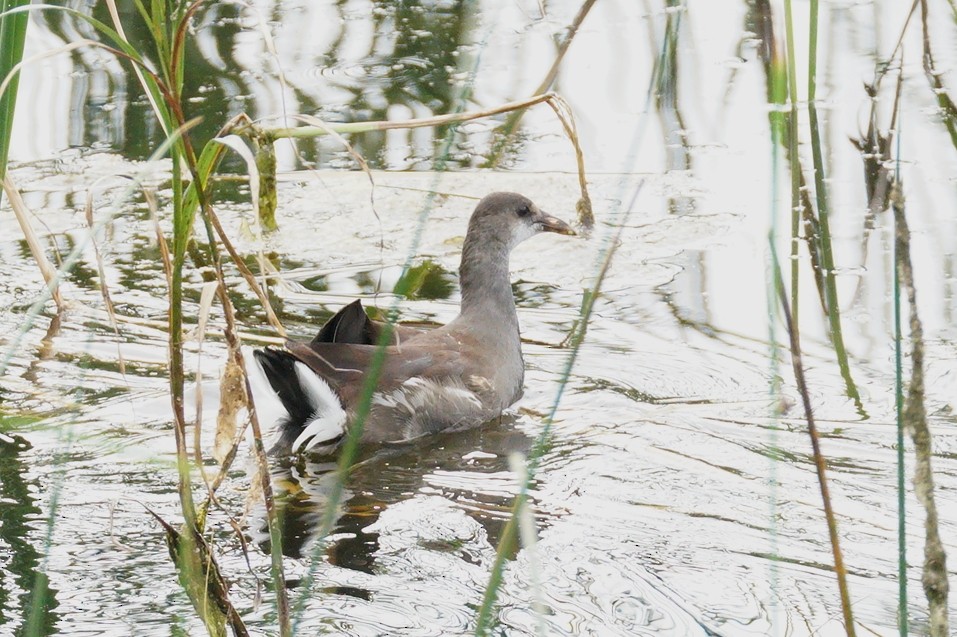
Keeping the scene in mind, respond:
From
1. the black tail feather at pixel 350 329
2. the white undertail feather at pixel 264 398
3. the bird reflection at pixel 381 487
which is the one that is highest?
the black tail feather at pixel 350 329

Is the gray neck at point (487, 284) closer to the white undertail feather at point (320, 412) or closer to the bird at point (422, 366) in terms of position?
the bird at point (422, 366)

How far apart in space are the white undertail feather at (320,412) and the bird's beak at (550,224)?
4.01 feet

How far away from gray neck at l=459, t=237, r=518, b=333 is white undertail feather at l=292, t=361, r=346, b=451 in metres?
0.72

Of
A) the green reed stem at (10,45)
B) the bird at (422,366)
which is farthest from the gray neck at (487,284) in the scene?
the green reed stem at (10,45)

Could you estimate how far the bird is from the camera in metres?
4.07

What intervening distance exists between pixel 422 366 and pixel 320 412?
1.28ft

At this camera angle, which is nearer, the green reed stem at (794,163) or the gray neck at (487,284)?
the green reed stem at (794,163)

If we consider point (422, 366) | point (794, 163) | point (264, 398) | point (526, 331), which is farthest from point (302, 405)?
point (794, 163)

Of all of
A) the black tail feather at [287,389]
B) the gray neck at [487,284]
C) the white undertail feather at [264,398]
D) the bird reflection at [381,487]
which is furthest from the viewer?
the gray neck at [487,284]

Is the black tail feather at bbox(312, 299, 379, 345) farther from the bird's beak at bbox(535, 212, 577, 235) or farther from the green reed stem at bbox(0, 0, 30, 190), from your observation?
the green reed stem at bbox(0, 0, 30, 190)

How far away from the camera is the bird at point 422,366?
4066mm

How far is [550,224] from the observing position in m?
5.00

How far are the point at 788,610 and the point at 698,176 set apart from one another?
324cm

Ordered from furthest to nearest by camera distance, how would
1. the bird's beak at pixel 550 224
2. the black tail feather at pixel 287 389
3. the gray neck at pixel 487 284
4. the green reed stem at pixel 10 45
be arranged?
the bird's beak at pixel 550 224
the gray neck at pixel 487 284
the black tail feather at pixel 287 389
the green reed stem at pixel 10 45
